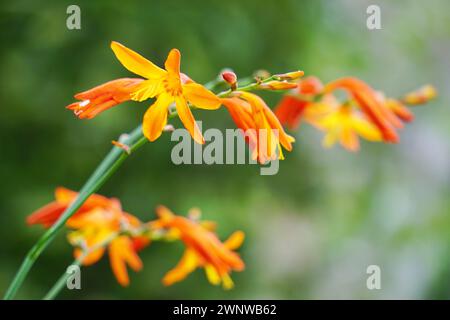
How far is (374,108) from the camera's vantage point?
1.30m

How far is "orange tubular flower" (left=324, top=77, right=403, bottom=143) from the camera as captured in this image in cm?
128

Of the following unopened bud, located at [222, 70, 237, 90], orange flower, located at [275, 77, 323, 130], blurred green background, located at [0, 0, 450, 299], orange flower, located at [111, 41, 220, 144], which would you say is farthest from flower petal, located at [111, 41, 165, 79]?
blurred green background, located at [0, 0, 450, 299]

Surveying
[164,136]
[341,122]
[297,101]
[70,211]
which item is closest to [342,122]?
[341,122]

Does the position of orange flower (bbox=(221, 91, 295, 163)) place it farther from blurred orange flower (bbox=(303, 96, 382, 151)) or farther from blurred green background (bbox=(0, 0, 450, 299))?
blurred green background (bbox=(0, 0, 450, 299))

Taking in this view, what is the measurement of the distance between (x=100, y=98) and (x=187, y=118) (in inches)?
4.9

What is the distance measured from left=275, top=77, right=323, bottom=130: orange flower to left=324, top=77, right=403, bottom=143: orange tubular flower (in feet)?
0.09

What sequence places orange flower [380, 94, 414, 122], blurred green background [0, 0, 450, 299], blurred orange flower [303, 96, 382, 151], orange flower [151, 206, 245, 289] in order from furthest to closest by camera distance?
blurred green background [0, 0, 450, 299]
blurred orange flower [303, 96, 382, 151]
orange flower [380, 94, 414, 122]
orange flower [151, 206, 245, 289]

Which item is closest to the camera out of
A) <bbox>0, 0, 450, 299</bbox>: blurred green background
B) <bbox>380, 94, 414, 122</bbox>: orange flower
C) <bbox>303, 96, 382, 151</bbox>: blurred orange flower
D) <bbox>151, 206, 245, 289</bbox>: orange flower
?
<bbox>151, 206, 245, 289</bbox>: orange flower

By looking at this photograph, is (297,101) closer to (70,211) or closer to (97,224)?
(97,224)

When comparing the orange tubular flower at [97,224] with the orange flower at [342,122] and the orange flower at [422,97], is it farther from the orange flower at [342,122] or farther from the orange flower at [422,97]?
the orange flower at [422,97]

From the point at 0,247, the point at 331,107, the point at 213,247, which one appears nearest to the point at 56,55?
the point at 0,247

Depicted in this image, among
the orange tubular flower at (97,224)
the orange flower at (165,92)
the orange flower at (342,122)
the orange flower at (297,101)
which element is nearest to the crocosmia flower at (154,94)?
the orange flower at (165,92)

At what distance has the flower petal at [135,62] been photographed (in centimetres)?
96
